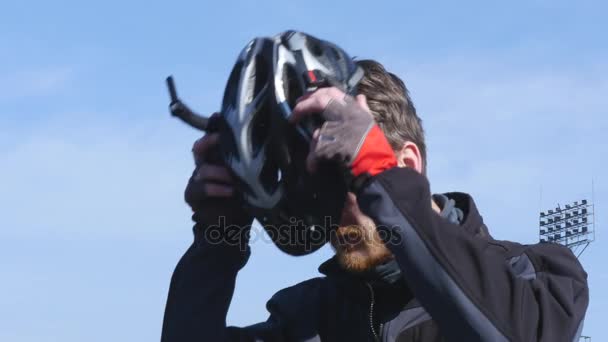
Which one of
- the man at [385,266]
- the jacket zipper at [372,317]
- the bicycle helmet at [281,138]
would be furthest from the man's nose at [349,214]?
the jacket zipper at [372,317]

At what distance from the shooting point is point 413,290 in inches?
120

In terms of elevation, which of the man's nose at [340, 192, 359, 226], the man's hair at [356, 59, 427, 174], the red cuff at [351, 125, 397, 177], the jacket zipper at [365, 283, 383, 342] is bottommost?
the jacket zipper at [365, 283, 383, 342]

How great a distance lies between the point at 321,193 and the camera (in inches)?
128

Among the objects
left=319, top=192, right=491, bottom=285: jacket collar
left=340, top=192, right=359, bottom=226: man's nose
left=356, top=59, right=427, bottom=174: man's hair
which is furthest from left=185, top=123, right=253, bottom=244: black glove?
left=356, top=59, right=427, bottom=174: man's hair

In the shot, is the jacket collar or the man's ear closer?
the jacket collar

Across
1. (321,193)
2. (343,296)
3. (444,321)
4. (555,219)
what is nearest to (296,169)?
(321,193)

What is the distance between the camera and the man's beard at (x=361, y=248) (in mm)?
3754

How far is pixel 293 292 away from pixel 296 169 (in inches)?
39.4

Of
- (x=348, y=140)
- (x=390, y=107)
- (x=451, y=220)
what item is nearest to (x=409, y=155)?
(x=390, y=107)

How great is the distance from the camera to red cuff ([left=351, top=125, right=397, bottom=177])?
9.98 ft

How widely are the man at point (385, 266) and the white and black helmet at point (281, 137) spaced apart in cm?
10

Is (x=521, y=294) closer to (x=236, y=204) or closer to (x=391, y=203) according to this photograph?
(x=391, y=203)

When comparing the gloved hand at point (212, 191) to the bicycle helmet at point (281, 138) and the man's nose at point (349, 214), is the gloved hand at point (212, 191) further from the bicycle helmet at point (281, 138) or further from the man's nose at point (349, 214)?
the man's nose at point (349, 214)

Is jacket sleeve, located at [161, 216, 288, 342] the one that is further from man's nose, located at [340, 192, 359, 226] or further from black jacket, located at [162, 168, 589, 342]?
man's nose, located at [340, 192, 359, 226]
